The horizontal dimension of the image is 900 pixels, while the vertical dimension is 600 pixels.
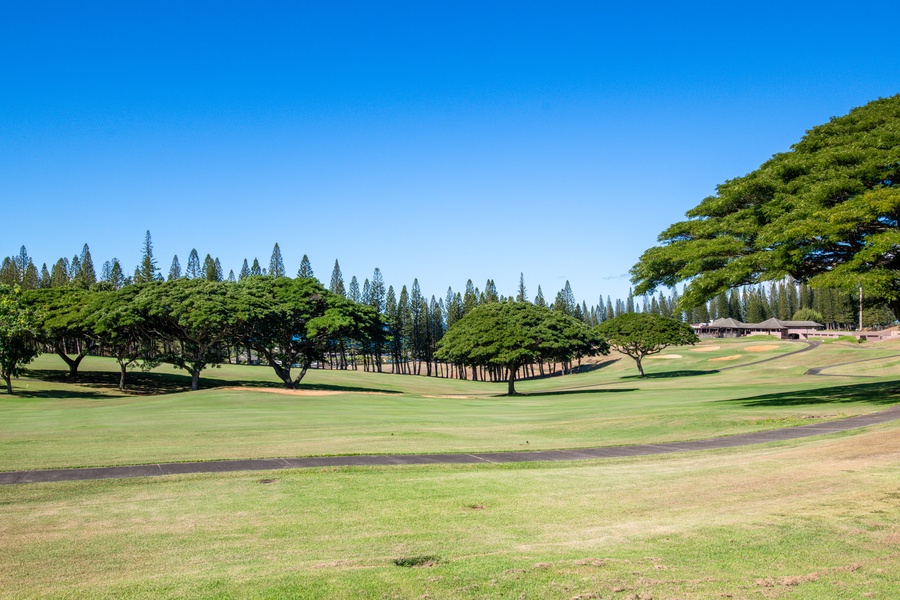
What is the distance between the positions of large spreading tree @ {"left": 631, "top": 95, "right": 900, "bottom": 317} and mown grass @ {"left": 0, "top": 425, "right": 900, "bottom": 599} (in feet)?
35.5

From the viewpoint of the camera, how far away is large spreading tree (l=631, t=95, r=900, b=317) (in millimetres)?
20484

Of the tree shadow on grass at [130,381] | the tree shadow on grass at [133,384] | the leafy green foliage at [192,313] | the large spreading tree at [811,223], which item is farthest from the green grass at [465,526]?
the tree shadow on grass at [130,381]

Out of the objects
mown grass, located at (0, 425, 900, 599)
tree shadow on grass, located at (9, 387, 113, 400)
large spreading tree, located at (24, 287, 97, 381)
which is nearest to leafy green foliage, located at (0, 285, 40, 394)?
tree shadow on grass, located at (9, 387, 113, 400)

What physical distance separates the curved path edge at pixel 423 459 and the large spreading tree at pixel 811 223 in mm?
5914

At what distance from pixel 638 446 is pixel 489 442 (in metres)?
4.35

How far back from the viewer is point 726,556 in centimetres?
650

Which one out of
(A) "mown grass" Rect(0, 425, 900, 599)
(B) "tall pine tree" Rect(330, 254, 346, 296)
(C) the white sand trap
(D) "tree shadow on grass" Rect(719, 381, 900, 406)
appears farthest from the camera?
(B) "tall pine tree" Rect(330, 254, 346, 296)

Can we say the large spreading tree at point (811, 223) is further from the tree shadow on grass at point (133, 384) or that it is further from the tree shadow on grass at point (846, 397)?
the tree shadow on grass at point (133, 384)

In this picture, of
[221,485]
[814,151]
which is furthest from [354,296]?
[221,485]

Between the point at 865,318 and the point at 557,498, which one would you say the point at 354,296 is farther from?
the point at 557,498

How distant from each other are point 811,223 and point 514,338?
37.5 meters

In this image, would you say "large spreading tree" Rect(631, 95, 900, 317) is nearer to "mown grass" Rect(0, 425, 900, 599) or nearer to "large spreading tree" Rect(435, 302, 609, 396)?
"mown grass" Rect(0, 425, 900, 599)

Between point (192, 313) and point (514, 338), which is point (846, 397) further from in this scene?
point (192, 313)

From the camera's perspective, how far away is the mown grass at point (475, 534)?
5.87 m
